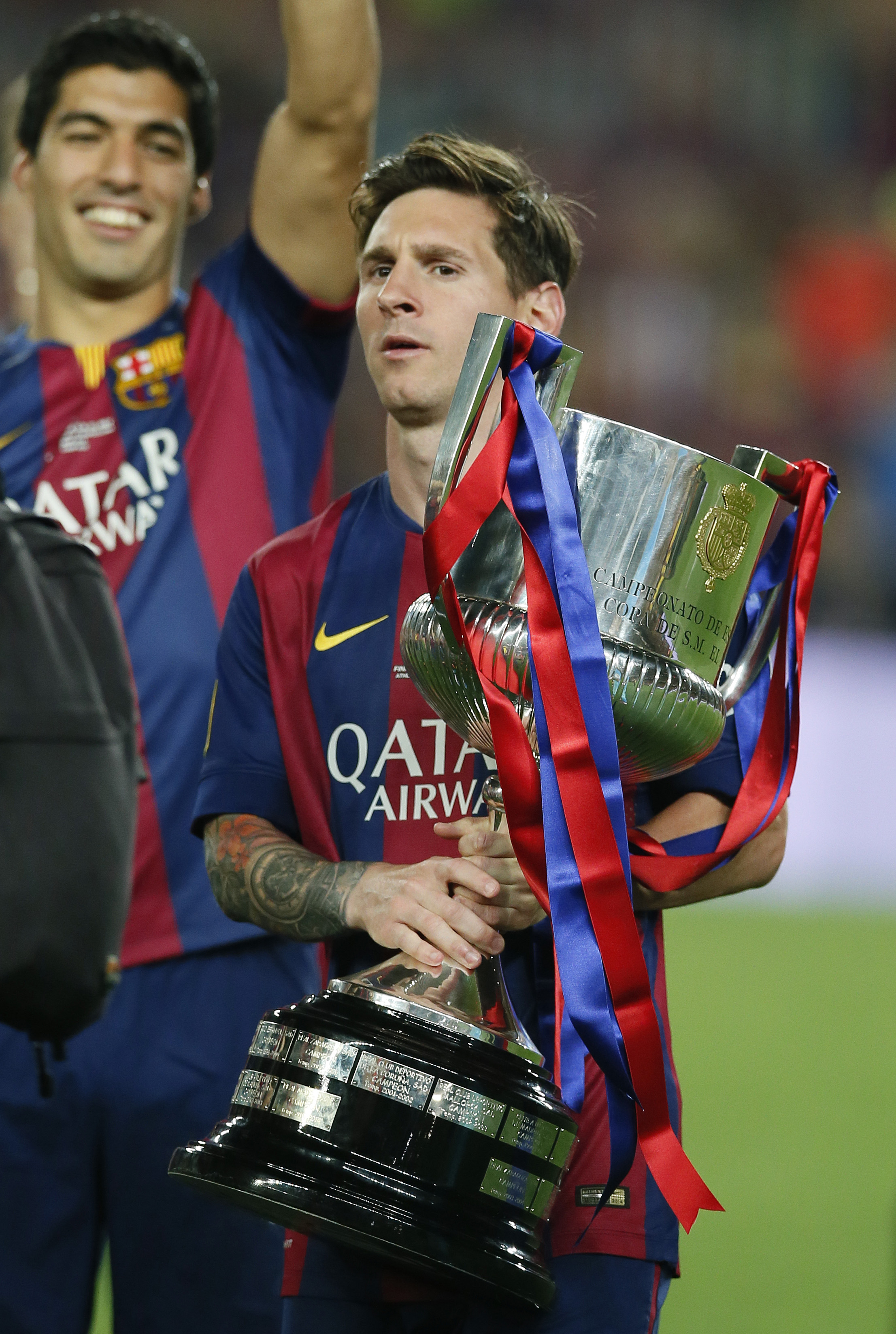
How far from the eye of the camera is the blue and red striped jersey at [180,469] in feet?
7.53

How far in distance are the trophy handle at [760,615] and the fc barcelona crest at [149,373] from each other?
109 centimetres

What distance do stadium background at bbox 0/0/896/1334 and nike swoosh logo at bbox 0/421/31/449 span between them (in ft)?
15.1

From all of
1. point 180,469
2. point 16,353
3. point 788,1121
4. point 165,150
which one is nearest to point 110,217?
point 165,150

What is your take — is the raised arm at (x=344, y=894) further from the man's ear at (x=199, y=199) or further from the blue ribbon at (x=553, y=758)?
the man's ear at (x=199, y=199)

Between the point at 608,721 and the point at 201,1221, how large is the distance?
1.09m

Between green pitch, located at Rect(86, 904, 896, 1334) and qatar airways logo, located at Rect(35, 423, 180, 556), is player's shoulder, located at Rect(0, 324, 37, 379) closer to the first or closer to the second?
qatar airways logo, located at Rect(35, 423, 180, 556)

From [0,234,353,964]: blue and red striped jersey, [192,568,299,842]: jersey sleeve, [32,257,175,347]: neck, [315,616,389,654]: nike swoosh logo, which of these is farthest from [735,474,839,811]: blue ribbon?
[32,257,175,347]: neck

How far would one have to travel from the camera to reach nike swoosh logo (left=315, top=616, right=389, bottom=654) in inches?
71.0

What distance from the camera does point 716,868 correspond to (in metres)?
1.65

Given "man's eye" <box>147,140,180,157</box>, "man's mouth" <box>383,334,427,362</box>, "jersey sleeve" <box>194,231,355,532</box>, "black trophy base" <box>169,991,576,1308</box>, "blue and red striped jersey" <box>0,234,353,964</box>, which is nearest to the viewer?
"black trophy base" <box>169,991,576,1308</box>

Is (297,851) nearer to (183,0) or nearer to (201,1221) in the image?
(201,1221)

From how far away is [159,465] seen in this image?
240cm

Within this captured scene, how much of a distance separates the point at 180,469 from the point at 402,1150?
1.29 m

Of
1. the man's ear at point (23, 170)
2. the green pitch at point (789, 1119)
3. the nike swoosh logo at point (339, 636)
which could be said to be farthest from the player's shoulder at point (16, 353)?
the green pitch at point (789, 1119)
